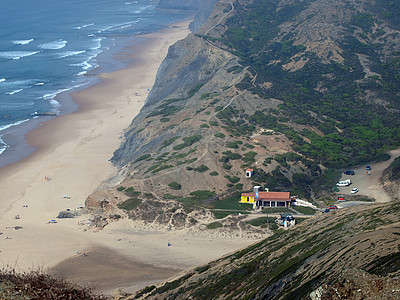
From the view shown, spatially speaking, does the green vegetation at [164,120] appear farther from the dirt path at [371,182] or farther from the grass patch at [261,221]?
the grass patch at [261,221]

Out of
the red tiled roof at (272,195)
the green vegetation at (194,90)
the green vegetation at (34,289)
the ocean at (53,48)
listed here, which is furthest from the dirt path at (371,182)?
the ocean at (53,48)

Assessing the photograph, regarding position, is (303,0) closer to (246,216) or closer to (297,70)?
(297,70)

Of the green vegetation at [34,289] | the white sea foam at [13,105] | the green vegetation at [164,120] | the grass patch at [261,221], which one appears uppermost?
the green vegetation at [34,289]

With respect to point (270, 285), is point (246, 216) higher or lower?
lower

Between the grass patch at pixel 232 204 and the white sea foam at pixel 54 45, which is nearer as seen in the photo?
the grass patch at pixel 232 204

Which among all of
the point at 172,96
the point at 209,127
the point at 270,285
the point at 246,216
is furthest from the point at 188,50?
the point at 270,285

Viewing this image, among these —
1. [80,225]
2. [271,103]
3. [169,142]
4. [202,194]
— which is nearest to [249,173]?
[202,194]

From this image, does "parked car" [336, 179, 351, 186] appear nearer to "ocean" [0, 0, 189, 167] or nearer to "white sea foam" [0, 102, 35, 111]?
"ocean" [0, 0, 189, 167]
